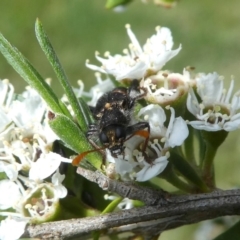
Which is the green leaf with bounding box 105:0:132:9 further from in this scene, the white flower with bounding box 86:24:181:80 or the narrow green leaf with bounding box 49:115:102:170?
the narrow green leaf with bounding box 49:115:102:170

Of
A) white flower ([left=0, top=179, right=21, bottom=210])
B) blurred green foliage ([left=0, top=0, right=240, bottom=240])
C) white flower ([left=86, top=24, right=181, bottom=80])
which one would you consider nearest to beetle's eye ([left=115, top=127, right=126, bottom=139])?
white flower ([left=86, top=24, right=181, bottom=80])

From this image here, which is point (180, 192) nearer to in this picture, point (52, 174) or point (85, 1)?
point (52, 174)

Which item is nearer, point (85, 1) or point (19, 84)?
point (19, 84)

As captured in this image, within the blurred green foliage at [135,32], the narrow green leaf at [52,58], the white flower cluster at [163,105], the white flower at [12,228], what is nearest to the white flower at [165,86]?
the white flower cluster at [163,105]

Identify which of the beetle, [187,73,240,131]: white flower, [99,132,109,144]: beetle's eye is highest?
[99,132,109,144]: beetle's eye

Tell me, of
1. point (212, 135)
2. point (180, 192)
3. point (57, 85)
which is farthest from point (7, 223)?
point (57, 85)

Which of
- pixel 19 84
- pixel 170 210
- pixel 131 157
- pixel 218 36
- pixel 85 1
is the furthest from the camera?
pixel 85 1

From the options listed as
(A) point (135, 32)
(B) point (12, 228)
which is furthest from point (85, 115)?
(A) point (135, 32)

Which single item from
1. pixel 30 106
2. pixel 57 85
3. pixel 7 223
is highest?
pixel 30 106
